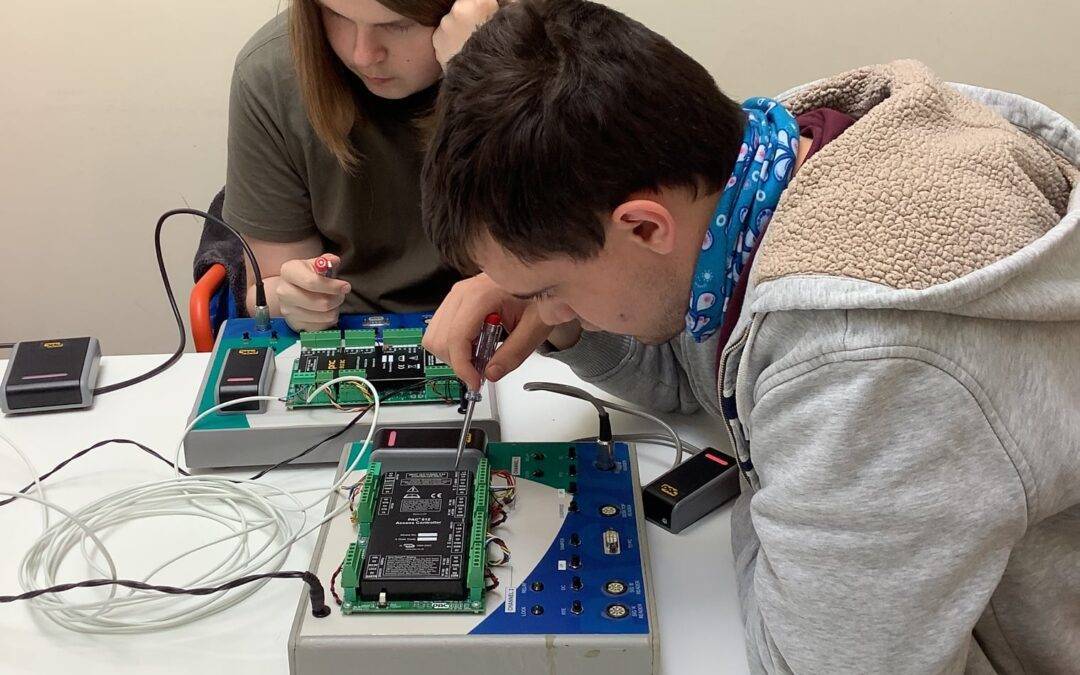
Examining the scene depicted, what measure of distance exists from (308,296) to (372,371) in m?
0.20

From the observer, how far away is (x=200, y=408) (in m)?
1.22

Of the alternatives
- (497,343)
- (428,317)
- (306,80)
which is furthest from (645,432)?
(306,80)

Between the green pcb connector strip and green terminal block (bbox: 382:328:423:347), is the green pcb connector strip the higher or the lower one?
the higher one

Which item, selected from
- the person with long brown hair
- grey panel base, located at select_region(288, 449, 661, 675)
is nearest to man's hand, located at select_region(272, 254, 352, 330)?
the person with long brown hair

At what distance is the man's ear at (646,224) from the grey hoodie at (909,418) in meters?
0.10

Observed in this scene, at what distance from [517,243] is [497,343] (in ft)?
1.08

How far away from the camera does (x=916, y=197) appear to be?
79 cm

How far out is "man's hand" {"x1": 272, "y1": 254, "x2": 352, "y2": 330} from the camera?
138 centimetres

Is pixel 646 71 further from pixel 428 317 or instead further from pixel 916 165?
pixel 428 317

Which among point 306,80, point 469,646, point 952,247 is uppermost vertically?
point 952,247

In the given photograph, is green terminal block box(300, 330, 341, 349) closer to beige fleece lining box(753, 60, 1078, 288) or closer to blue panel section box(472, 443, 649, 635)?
blue panel section box(472, 443, 649, 635)

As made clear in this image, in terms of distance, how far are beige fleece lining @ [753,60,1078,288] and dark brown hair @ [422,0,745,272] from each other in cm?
12

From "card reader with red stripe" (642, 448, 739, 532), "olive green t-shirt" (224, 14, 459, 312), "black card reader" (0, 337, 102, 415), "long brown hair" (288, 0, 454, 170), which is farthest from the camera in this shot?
"olive green t-shirt" (224, 14, 459, 312)

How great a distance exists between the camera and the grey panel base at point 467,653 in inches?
34.2
